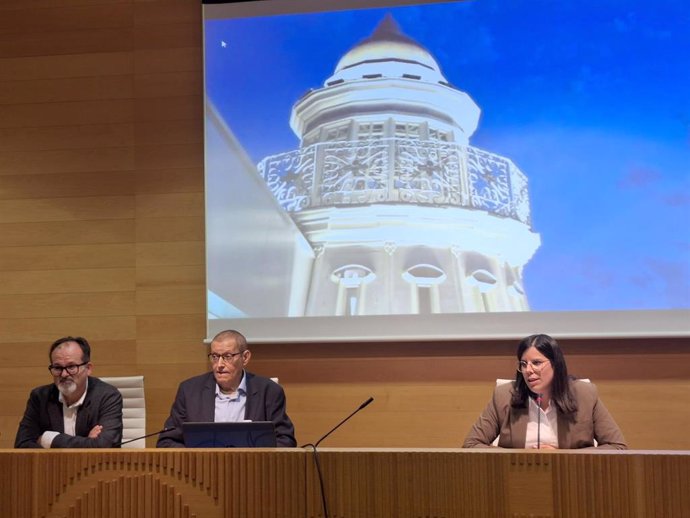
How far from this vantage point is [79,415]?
3.24 m

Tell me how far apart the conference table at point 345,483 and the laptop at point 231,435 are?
1.26 feet

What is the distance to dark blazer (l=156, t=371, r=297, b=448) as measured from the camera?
3.30 m

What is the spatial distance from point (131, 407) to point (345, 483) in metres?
1.86

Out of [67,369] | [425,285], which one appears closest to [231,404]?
[67,369]

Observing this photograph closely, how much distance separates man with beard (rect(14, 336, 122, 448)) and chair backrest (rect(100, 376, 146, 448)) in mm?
341

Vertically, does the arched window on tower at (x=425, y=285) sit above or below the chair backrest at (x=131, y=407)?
above

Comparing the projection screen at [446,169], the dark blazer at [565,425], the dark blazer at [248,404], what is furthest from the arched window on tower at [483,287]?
the dark blazer at [248,404]

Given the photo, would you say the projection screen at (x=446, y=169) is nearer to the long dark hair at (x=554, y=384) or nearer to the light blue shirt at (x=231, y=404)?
the light blue shirt at (x=231, y=404)

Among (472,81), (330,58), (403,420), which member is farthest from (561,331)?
(330,58)

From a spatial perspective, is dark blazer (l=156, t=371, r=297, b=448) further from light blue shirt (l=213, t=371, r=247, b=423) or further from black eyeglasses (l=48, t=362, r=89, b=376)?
black eyeglasses (l=48, t=362, r=89, b=376)

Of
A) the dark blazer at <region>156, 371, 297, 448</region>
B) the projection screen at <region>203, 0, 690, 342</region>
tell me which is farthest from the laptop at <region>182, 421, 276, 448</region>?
the projection screen at <region>203, 0, 690, 342</region>

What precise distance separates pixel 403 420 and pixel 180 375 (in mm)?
1234

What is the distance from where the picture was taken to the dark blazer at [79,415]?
10.5 ft

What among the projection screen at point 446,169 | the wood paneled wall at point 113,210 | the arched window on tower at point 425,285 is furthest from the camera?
the wood paneled wall at point 113,210
